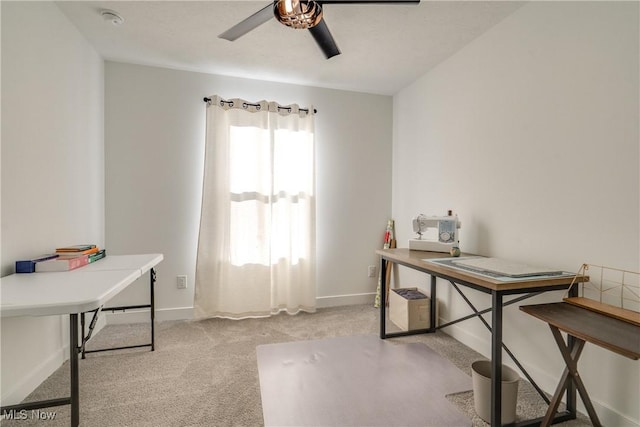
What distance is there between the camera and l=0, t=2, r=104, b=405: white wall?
1589 millimetres

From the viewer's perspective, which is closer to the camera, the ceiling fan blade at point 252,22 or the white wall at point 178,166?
the ceiling fan blade at point 252,22

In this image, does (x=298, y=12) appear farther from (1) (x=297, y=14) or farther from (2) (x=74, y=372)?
(2) (x=74, y=372)

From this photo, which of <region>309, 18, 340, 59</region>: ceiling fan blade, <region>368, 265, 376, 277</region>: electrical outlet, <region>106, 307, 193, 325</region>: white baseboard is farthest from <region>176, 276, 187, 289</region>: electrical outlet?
<region>309, 18, 340, 59</region>: ceiling fan blade

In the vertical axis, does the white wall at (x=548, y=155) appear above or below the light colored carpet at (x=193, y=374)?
above

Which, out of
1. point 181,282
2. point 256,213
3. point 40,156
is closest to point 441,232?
point 256,213

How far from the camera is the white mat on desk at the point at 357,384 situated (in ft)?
5.11

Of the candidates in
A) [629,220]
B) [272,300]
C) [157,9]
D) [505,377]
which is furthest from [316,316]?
[157,9]

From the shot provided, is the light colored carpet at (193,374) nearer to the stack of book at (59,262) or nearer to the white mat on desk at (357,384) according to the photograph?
the white mat on desk at (357,384)

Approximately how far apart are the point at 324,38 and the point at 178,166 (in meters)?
1.83

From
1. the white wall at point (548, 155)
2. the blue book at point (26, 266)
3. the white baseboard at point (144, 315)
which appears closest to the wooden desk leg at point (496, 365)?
the white wall at point (548, 155)

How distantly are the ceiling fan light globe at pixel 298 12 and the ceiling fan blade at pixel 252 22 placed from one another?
63 mm

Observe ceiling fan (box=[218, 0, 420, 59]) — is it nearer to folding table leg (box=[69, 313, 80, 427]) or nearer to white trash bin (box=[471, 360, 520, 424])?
folding table leg (box=[69, 313, 80, 427])

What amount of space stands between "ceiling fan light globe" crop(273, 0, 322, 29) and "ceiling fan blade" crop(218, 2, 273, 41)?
6cm

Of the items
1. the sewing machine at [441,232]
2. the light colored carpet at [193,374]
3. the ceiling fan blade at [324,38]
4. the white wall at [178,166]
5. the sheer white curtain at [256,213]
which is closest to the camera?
the light colored carpet at [193,374]
